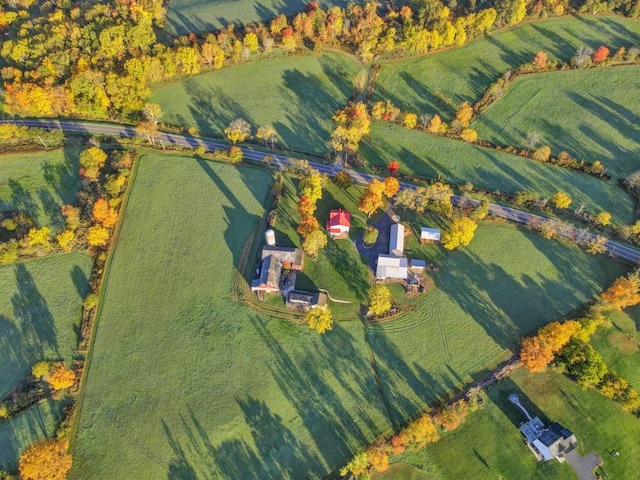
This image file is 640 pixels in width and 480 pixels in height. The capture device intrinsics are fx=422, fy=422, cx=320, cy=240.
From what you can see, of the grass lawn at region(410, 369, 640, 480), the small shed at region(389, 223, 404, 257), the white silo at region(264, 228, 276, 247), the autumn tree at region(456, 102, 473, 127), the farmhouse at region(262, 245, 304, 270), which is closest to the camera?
the grass lawn at region(410, 369, 640, 480)

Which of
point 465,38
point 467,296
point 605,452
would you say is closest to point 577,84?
point 465,38

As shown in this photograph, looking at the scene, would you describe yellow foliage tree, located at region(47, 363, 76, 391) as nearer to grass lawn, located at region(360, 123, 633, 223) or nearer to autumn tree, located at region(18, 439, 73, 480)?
autumn tree, located at region(18, 439, 73, 480)

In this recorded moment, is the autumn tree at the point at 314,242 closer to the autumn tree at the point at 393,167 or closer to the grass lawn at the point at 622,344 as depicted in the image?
the autumn tree at the point at 393,167

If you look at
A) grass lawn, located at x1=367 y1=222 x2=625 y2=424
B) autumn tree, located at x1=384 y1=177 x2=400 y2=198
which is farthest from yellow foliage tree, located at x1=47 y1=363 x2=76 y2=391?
autumn tree, located at x1=384 y1=177 x2=400 y2=198

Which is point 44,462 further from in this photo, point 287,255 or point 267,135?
point 267,135

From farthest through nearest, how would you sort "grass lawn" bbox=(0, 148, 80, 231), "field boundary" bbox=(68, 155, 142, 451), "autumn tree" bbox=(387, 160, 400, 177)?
"autumn tree" bbox=(387, 160, 400, 177) → "grass lawn" bbox=(0, 148, 80, 231) → "field boundary" bbox=(68, 155, 142, 451)

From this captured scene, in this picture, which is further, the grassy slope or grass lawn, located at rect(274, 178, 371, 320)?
grass lawn, located at rect(274, 178, 371, 320)

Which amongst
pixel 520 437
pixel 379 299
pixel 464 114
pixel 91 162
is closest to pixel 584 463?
pixel 520 437
